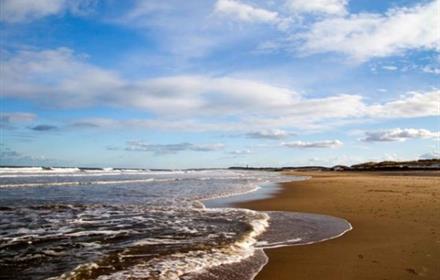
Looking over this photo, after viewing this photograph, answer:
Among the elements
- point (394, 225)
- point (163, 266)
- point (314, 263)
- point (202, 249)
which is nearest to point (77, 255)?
point (163, 266)

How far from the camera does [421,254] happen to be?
780cm

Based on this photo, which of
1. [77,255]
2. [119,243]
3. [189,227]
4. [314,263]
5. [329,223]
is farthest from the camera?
[329,223]

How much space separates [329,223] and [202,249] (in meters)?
5.31

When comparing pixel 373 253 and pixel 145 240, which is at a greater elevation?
pixel 145 240

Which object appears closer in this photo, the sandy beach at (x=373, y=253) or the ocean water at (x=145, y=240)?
the sandy beach at (x=373, y=253)

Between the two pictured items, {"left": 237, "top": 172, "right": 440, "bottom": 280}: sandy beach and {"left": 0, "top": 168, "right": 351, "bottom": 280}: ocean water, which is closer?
{"left": 237, "top": 172, "right": 440, "bottom": 280}: sandy beach

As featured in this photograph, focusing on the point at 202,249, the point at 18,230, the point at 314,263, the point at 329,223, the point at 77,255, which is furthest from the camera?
the point at 329,223

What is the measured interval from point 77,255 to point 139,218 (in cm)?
493

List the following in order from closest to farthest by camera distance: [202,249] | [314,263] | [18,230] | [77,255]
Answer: [314,263] → [77,255] → [202,249] → [18,230]

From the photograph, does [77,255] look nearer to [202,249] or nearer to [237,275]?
[202,249]

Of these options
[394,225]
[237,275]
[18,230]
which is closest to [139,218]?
[18,230]

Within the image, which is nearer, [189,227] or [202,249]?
[202,249]

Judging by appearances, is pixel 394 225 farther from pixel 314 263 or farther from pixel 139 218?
pixel 139 218

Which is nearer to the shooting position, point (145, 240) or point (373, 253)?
point (373, 253)
